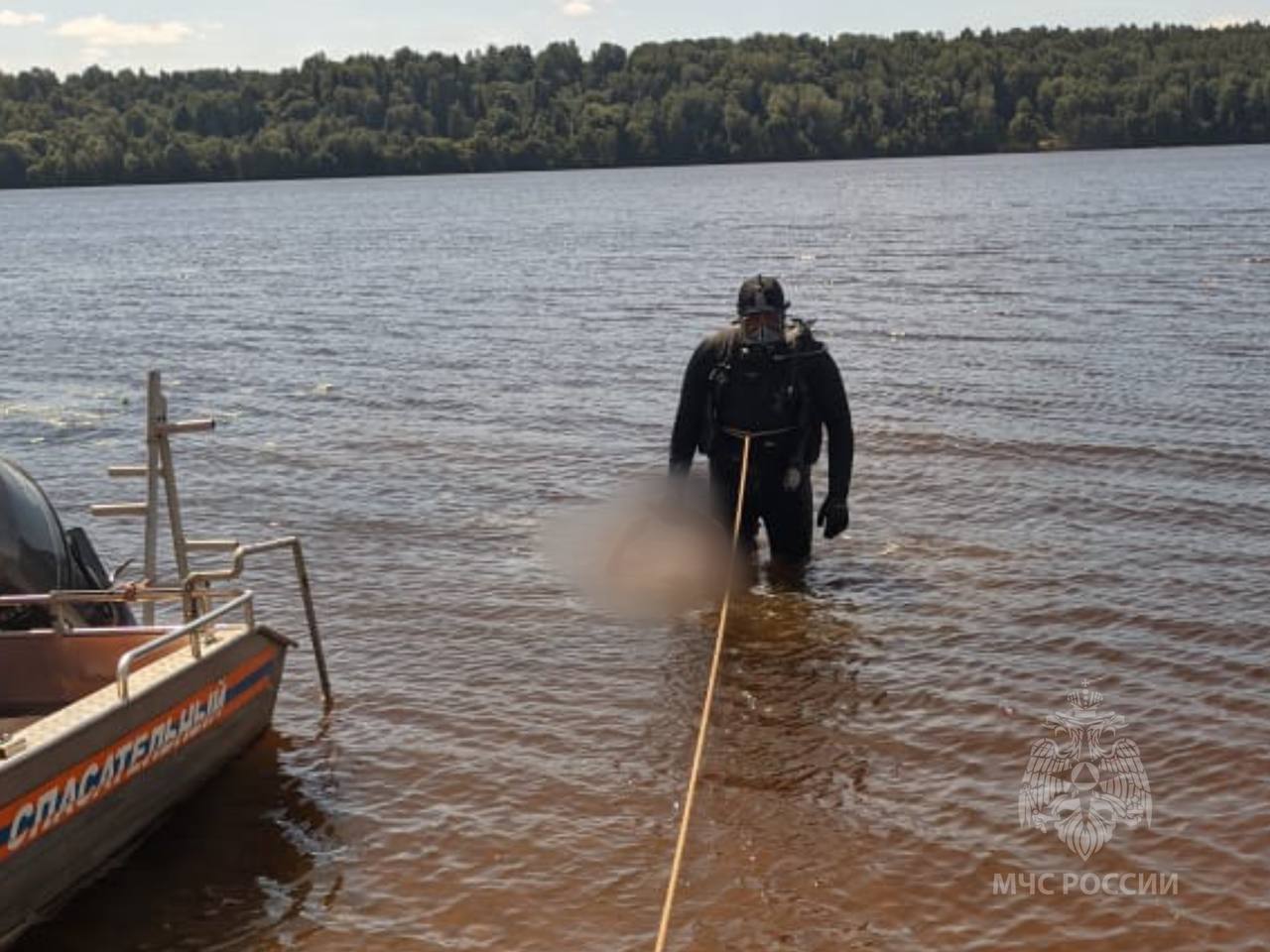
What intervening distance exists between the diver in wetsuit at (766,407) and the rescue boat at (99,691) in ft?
10.6

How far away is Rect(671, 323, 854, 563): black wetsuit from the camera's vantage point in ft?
35.6

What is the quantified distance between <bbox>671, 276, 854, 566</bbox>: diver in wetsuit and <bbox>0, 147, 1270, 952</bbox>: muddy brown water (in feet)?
3.02

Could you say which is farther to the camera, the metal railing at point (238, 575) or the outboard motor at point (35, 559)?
the outboard motor at point (35, 559)

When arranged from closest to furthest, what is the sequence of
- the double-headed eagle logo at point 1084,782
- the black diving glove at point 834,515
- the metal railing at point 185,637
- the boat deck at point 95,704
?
the boat deck at point 95,704 → the metal railing at point 185,637 → the double-headed eagle logo at point 1084,782 → the black diving glove at point 834,515

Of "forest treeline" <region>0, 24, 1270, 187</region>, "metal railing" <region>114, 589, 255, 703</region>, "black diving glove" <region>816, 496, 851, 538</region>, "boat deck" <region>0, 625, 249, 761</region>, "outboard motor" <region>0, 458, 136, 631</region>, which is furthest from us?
"forest treeline" <region>0, 24, 1270, 187</region>

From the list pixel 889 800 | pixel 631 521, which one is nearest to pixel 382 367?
pixel 631 521

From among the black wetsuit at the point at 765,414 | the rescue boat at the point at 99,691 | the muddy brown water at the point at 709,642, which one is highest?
the black wetsuit at the point at 765,414

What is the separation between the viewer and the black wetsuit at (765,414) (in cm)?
1084

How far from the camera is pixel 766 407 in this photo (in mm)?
10945

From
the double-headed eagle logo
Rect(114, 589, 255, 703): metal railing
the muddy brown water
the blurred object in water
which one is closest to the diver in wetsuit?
the blurred object in water

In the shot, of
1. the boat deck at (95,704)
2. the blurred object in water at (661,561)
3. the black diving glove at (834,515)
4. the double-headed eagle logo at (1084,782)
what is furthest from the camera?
the blurred object in water at (661,561)

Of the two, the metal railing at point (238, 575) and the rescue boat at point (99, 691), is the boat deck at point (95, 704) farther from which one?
the metal railing at point (238, 575)

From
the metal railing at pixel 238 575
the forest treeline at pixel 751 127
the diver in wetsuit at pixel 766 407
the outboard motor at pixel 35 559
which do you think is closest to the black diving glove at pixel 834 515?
the diver in wetsuit at pixel 766 407

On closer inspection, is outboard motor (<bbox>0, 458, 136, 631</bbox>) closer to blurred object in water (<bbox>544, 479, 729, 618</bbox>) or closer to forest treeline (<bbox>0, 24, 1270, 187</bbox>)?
blurred object in water (<bbox>544, 479, 729, 618</bbox>)
